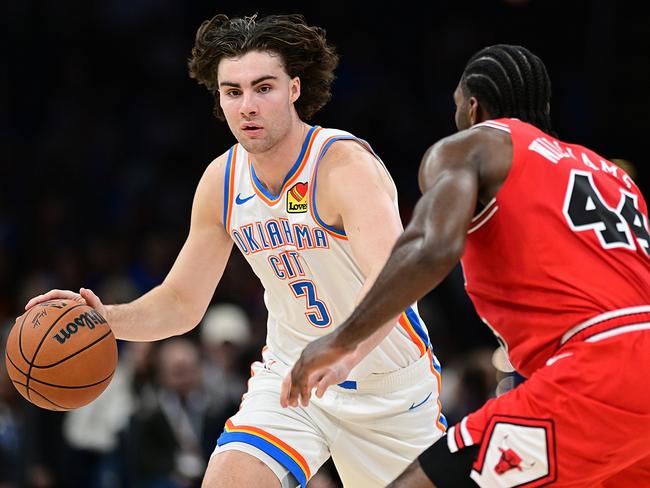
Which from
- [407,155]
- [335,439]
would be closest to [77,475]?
[407,155]

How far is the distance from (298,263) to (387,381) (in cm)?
72

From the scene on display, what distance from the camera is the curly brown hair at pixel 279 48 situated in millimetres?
5324

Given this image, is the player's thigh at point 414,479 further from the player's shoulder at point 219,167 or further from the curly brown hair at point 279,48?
the curly brown hair at point 279,48

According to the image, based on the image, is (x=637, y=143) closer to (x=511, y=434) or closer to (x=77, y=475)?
(x=77, y=475)

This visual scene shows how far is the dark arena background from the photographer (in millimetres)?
10164

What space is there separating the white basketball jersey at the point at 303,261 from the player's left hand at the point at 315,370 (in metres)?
1.03

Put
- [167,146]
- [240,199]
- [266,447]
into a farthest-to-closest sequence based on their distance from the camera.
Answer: [167,146] < [240,199] < [266,447]

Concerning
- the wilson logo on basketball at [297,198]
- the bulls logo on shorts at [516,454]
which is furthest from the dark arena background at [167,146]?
the bulls logo on shorts at [516,454]

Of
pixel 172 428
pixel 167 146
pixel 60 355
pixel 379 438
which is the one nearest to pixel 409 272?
pixel 379 438

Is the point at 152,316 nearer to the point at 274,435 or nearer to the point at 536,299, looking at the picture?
the point at 274,435

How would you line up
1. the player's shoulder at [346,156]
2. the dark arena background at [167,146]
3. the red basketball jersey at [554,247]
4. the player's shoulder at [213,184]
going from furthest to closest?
the dark arena background at [167,146]
the player's shoulder at [213,184]
the player's shoulder at [346,156]
the red basketball jersey at [554,247]

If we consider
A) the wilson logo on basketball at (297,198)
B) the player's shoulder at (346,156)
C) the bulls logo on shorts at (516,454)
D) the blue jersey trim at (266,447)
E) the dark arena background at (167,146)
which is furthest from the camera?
the dark arena background at (167,146)

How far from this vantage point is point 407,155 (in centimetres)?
1321

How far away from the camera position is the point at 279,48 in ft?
17.6
